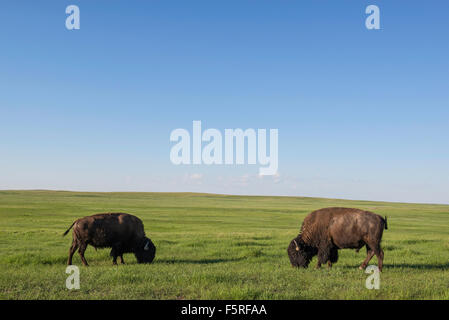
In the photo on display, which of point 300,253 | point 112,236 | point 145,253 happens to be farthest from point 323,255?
point 112,236

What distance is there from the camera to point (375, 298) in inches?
344

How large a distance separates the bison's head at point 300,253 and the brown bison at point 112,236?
214 inches

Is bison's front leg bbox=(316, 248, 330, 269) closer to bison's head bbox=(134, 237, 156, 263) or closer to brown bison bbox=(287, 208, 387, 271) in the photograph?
brown bison bbox=(287, 208, 387, 271)

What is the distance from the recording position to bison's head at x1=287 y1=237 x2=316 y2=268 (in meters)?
14.2

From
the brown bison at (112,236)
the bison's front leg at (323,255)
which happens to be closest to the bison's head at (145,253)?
the brown bison at (112,236)

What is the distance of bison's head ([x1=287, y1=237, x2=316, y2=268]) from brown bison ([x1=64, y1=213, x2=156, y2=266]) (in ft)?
17.8

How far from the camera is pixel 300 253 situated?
14250 mm

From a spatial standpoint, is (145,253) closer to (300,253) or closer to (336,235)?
(300,253)

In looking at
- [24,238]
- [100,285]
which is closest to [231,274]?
[100,285]

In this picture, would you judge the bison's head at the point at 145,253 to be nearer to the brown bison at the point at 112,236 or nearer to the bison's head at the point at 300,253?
the brown bison at the point at 112,236

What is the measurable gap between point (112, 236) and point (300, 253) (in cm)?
711

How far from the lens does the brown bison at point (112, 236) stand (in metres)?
14.1

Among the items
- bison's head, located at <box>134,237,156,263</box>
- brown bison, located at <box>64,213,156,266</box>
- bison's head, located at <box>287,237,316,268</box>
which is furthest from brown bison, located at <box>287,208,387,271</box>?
brown bison, located at <box>64,213,156,266</box>
